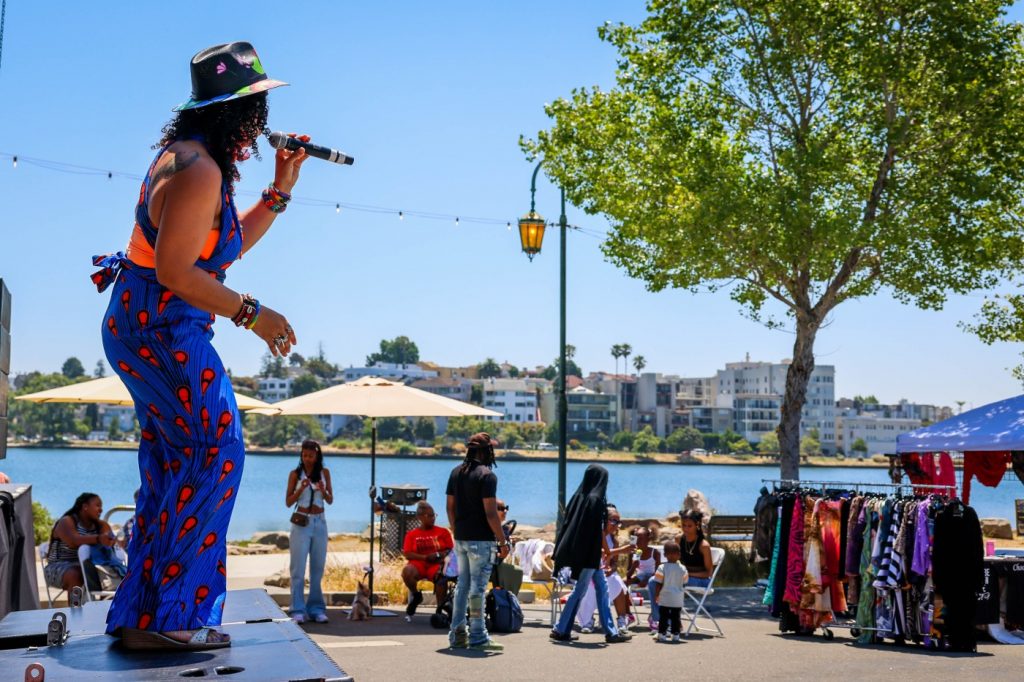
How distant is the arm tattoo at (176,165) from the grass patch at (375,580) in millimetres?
10400

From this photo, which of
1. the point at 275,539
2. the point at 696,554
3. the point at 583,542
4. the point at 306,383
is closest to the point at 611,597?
the point at 696,554

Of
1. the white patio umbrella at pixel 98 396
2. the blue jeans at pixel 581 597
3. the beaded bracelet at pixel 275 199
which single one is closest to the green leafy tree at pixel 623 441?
the white patio umbrella at pixel 98 396

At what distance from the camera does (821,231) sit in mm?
15766

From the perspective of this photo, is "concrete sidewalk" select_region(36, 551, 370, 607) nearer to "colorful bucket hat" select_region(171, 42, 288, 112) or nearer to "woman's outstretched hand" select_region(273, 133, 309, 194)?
"woman's outstretched hand" select_region(273, 133, 309, 194)

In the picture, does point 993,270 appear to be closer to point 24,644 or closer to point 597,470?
point 597,470

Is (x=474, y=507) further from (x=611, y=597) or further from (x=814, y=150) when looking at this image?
(x=814, y=150)

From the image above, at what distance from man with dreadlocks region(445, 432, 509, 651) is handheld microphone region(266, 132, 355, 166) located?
6.36 meters

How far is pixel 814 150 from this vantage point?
16.5m

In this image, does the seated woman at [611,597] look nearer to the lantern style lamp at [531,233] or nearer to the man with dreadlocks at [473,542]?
the man with dreadlocks at [473,542]

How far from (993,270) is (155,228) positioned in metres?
16.9

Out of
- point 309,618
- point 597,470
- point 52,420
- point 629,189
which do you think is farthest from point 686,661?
point 52,420

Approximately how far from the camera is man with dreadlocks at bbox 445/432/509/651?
9.82m

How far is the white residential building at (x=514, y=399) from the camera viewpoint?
172 meters

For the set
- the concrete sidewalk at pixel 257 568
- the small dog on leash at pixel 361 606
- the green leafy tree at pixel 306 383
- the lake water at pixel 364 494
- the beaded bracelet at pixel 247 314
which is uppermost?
the green leafy tree at pixel 306 383
